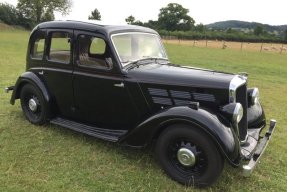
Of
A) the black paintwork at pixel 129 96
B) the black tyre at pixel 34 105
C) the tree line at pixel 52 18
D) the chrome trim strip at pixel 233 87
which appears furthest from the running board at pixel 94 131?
the tree line at pixel 52 18

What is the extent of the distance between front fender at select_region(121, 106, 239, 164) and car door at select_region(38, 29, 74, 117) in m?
1.56

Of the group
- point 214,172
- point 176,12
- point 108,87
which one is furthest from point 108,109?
point 176,12

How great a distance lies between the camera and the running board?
457cm

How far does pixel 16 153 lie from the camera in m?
4.62

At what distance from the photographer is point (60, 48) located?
523cm

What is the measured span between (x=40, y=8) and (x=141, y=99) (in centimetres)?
6799

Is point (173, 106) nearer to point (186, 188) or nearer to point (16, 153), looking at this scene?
point (186, 188)

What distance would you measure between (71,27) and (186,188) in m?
2.97

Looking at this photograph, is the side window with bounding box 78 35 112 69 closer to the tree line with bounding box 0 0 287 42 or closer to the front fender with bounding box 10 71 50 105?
the front fender with bounding box 10 71 50 105

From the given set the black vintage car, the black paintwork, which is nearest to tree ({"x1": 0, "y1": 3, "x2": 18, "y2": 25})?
the black vintage car

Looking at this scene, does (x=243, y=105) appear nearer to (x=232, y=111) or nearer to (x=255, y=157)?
(x=232, y=111)

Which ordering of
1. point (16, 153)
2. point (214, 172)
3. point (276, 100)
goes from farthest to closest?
point (276, 100) → point (16, 153) → point (214, 172)

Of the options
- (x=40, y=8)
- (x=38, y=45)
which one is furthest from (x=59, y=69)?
(x=40, y=8)

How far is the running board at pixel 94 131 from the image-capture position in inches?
180
